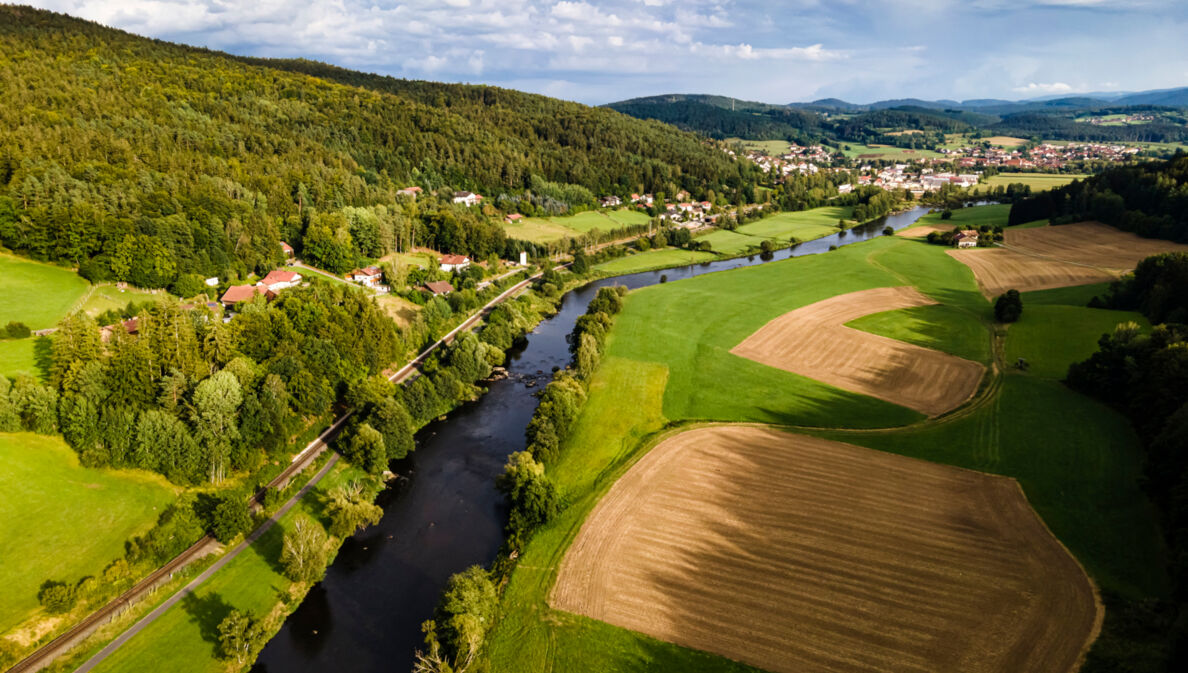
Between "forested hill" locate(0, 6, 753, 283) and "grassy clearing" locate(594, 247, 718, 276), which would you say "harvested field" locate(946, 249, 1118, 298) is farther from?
"forested hill" locate(0, 6, 753, 283)

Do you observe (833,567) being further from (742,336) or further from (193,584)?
(742,336)

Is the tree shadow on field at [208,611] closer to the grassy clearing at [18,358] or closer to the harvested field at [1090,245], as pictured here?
the grassy clearing at [18,358]

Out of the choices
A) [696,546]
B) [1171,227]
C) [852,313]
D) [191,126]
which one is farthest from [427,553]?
[1171,227]

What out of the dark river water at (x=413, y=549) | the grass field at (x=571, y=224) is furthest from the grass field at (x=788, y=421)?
the grass field at (x=571, y=224)

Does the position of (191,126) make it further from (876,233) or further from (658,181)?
(876,233)

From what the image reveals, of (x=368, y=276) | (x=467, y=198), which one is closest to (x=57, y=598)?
(x=368, y=276)

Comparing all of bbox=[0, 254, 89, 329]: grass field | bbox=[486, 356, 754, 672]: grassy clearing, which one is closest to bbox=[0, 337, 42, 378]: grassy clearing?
bbox=[0, 254, 89, 329]: grass field
